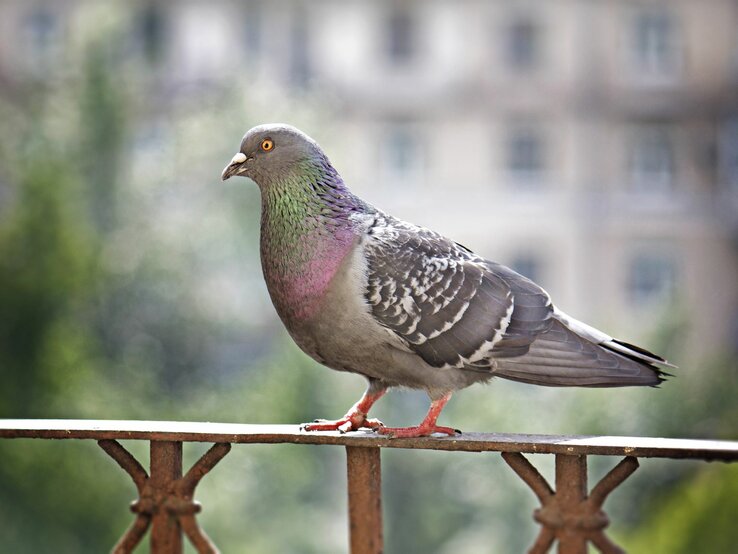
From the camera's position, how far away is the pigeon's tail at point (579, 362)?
336cm

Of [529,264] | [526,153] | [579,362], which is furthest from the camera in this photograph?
[526,153]

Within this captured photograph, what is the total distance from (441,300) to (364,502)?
0.80 m

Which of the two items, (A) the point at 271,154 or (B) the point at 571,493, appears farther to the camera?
(A) the point at 271,154

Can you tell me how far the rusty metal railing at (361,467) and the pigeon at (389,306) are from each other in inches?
9.5

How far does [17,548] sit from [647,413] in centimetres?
850

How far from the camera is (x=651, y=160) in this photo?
2775 centimetres

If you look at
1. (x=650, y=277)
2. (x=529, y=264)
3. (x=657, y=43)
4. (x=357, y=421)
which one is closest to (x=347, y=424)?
(x=357, y=421)

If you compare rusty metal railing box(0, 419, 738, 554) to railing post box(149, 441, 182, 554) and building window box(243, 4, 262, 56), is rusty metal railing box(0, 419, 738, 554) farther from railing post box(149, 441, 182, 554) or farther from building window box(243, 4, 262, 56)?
building window box(243, 4, 262, 56)

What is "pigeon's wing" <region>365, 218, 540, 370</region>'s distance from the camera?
11.4 ft

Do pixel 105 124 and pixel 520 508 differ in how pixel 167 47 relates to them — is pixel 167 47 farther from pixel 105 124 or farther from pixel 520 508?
pixel 520 508

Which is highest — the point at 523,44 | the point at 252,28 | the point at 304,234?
the point at 252,28

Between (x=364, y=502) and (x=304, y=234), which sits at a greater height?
(x=304, y=234)

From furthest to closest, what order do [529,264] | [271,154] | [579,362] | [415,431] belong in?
[529,264] → [271,154] → [579,362] → [415,431]

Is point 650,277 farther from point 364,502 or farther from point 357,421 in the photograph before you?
point 364,502
